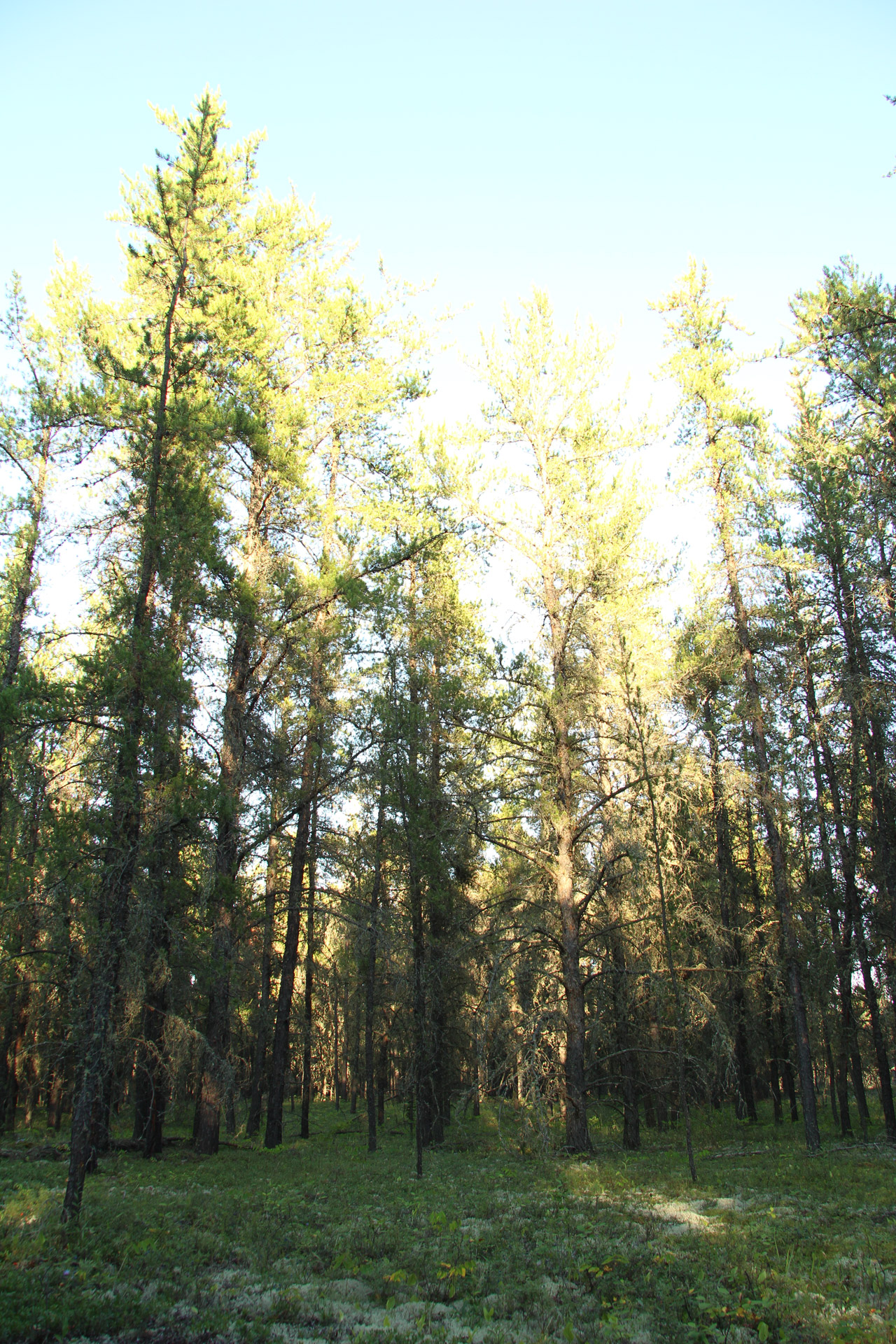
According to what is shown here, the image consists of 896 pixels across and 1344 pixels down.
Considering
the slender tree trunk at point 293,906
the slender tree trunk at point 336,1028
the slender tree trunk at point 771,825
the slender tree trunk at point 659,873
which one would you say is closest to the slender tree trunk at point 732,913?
the slender tree trunk at point 771,825

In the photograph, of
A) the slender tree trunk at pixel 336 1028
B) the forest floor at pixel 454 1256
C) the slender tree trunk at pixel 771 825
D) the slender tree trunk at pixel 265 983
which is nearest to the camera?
the forest floor at pixel 454 1256

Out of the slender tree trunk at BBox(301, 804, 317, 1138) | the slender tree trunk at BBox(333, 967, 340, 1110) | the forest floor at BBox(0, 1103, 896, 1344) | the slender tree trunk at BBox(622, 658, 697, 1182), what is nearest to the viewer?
the forest floor at BBox(0, 1103, 896, 1344)

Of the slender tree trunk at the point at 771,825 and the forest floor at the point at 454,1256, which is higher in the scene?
the slender tree trunk at the point at 771,825

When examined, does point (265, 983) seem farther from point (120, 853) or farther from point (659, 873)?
point (120, 853)

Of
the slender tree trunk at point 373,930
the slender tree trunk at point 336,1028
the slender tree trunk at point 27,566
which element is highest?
the slender tree trunk at point 27,566

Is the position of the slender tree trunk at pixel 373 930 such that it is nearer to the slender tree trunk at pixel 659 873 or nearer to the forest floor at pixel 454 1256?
the forest floor at pixel 454 1256

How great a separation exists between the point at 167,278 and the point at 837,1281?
14.9m

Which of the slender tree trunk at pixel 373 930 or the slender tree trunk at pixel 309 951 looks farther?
the slender tree trunk at pixel 309 951

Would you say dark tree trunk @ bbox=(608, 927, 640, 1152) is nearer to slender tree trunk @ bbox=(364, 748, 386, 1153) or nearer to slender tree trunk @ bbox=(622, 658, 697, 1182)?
slender tree trunk @ bbox=(622, 658, 697, 1182)

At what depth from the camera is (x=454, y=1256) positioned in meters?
6.96

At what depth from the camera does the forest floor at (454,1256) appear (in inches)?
200

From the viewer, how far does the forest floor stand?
5090 millimetres

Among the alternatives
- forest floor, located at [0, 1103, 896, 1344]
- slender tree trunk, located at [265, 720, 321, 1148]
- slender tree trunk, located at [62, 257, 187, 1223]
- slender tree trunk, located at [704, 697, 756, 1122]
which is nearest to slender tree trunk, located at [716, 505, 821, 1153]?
slender tree trunk, located at [704, 697, 756, 1122]

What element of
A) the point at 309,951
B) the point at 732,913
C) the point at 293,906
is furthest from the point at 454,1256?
the point at 732,913
